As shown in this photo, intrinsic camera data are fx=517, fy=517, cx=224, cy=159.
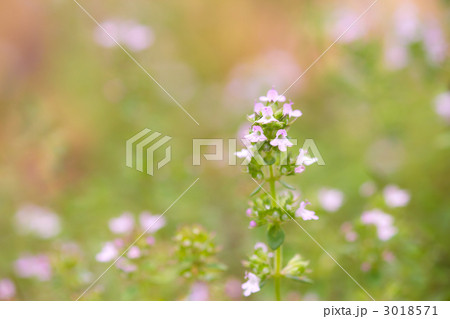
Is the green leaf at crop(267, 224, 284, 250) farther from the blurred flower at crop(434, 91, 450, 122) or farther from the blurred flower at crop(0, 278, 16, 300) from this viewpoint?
the blurred flower at crop(434, 91, 450, 122)

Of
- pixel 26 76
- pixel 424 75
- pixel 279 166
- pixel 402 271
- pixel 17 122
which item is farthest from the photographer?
pixel 26 76

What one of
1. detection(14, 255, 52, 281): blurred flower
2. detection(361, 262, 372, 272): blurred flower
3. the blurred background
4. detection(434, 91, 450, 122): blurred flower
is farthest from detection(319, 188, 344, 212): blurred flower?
detection(14, 255, 52, 281): blurred flower

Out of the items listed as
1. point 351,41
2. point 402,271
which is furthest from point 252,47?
point 402,271

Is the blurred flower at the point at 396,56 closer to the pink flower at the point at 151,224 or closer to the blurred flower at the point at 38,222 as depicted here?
the pink flower at the point at 151,224

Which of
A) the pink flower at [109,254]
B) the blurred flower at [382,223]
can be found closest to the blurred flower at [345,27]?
the blurred flower at [382,223]

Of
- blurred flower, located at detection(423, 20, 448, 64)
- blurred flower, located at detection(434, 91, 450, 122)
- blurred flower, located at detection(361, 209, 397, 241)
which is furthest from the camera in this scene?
blurred flower, located at detection(423, 20, 448, 64)
